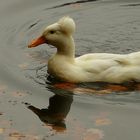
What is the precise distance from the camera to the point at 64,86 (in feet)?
26.8

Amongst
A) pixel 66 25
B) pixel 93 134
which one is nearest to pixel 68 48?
pixel 66 25

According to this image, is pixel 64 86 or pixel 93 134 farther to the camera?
pixel 64 86

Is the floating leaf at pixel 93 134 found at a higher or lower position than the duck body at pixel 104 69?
lower

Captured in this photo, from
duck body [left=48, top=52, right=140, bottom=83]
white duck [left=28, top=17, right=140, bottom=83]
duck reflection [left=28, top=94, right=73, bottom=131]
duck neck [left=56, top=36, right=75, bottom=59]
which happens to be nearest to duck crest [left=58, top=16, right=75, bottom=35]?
white duck [left=28, top=17, right=140, bottom=83]

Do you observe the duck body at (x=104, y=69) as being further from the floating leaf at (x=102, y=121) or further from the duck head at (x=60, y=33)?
the floating leaf at (x=102, y=121)

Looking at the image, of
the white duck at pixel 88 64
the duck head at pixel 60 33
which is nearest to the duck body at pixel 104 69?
the white duck at pixel 88 64

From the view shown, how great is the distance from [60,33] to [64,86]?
0.74 m

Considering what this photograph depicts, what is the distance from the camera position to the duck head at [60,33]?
8062 mm

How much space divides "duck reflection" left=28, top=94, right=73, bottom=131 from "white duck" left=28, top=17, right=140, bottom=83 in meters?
0.43

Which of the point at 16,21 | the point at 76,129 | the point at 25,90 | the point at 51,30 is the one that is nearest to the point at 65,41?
the point at 51,30

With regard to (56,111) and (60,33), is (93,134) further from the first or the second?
(60,33)

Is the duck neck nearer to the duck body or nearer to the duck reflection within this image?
the duck body

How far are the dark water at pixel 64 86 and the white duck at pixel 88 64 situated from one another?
0.13m

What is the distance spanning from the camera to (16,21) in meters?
10.4
